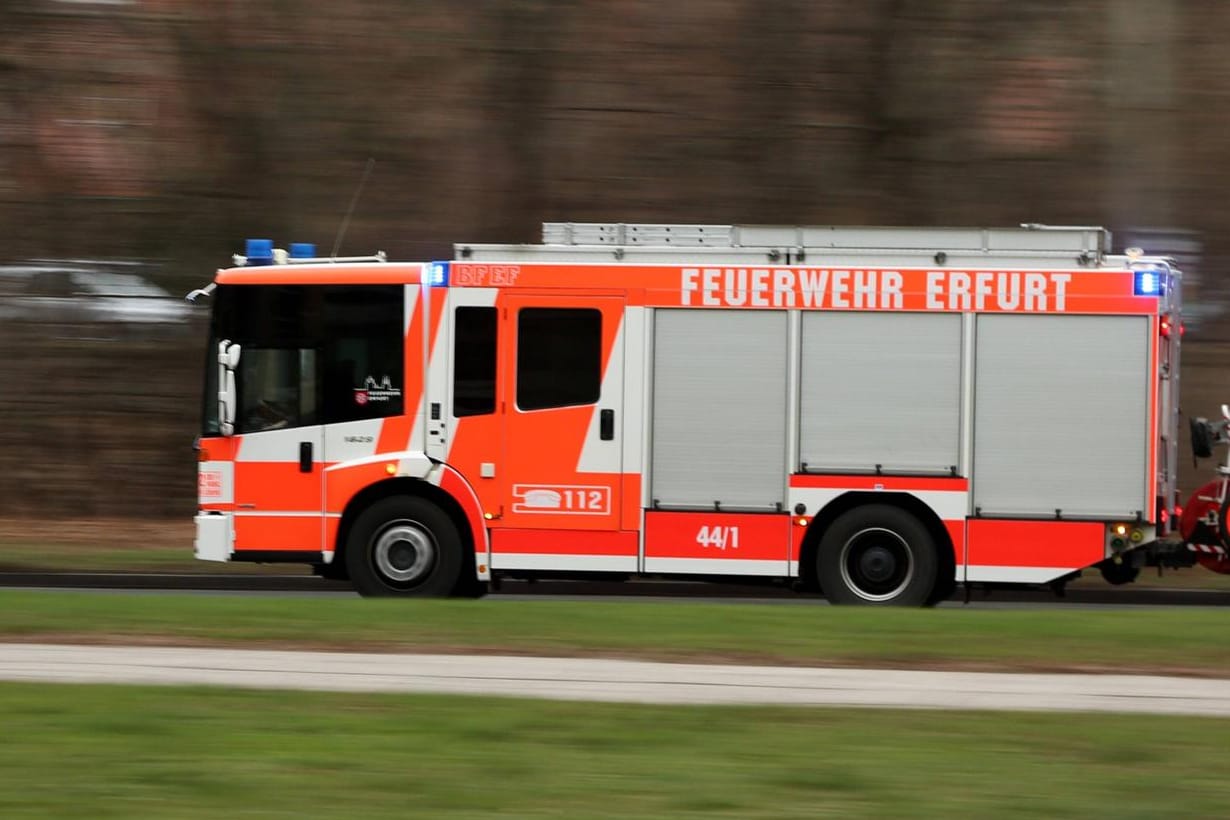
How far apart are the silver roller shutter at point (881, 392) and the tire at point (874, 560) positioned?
410mm

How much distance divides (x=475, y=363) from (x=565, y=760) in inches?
A: 295

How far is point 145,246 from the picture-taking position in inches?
974

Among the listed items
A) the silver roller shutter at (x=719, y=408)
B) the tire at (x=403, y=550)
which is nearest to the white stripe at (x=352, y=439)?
the tire at (x=403, y=550)

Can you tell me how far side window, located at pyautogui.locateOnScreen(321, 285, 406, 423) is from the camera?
47.4 feet

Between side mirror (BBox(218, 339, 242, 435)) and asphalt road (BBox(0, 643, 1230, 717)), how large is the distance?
4.32m

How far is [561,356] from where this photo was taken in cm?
1423

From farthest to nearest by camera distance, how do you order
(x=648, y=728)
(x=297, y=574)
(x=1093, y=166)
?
(x=1093, y=166)
(x=297, y=574)
(x=648, y=728)

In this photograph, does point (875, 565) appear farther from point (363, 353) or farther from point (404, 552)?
point (363, 353)

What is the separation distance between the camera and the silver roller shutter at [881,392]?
13883 mm

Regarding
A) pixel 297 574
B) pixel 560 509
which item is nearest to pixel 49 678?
pixel 560 509

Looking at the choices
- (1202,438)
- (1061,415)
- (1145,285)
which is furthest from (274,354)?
(1202,438)

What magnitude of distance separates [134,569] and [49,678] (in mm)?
8342

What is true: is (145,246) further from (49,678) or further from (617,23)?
(49,678)

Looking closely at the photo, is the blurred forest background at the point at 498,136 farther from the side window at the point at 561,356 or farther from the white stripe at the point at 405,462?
the side window at the point at 561,356
